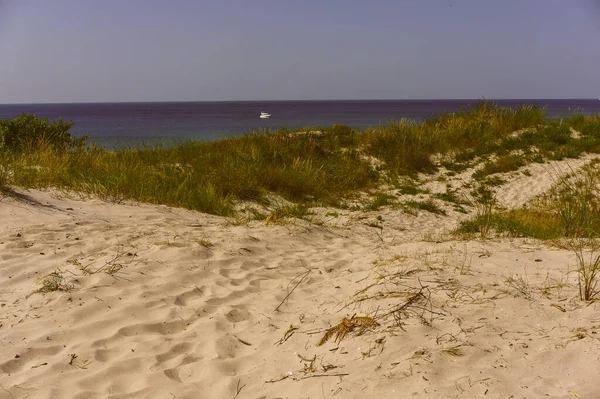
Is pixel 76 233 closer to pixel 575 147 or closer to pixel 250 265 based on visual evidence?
pixel 250 265

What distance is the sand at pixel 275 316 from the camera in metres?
2.97

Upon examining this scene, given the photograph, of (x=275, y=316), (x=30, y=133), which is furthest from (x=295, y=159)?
(x=275, y=316)

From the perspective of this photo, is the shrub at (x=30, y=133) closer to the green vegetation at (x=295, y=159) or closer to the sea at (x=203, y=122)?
the green vegetation at (x=295, y=159)

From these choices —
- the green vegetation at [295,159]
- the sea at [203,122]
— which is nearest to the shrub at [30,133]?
the green vegetation at [295,159]

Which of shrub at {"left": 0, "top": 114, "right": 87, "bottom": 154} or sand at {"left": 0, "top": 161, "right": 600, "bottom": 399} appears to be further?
shrub at {"left": 0, "top": 114, "right": 87, "bottom": 154}

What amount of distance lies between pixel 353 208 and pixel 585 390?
6792 mm

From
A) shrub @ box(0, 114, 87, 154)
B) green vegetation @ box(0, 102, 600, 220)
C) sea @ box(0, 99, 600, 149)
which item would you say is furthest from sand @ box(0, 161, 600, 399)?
sea @ box(0, 99, 600, 149)

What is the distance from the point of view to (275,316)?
4.29 meters

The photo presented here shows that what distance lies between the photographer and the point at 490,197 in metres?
10.9

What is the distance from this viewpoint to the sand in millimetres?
2971

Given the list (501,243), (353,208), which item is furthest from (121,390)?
(353,208)

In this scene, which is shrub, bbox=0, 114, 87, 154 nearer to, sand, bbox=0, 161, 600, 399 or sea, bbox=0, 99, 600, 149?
sea, bbox=0, 99, 600, 149

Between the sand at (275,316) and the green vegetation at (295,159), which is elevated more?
the green vegetation at (295,159)

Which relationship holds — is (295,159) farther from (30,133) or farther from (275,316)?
(275,316)
